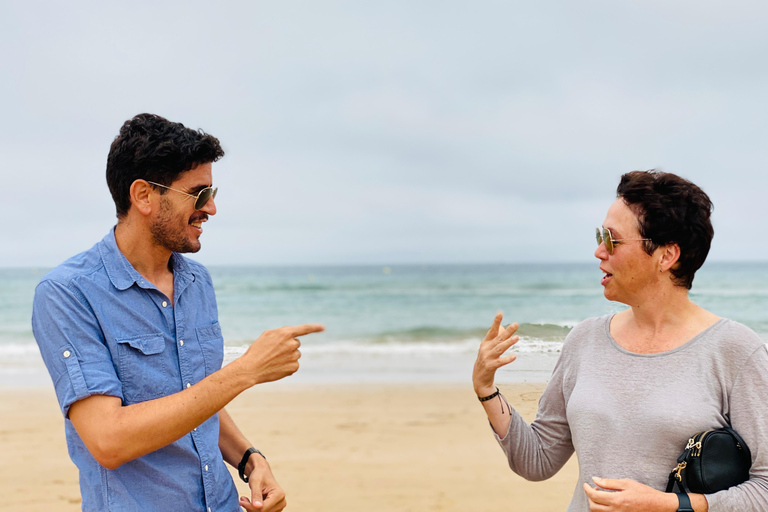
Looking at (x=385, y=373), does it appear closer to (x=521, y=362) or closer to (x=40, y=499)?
(x=40, y=499)

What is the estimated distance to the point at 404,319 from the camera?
79.7ft

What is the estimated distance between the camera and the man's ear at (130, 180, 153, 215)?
7.47 feet

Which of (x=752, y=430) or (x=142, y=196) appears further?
(x=142, y=196)

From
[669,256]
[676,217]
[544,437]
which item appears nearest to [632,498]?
[544,437]

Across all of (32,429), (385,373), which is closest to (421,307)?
(385,373)

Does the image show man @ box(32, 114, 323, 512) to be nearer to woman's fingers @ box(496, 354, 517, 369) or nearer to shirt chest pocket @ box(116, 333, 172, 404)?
shirt chest pocket @ box(116, 333, 172, 404)

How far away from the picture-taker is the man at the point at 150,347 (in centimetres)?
196

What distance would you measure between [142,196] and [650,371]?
1867 mm

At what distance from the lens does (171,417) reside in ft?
6.37

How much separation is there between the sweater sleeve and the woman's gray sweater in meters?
0.09

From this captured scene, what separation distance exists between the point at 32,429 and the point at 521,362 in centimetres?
778

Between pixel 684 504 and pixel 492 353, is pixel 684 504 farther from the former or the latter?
pixel 492 353

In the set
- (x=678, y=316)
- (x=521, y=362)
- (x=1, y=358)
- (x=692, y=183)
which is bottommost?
(x=1, y=358)

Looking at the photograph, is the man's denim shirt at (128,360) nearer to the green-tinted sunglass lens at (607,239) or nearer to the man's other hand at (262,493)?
the man's other hand at (262,493)
